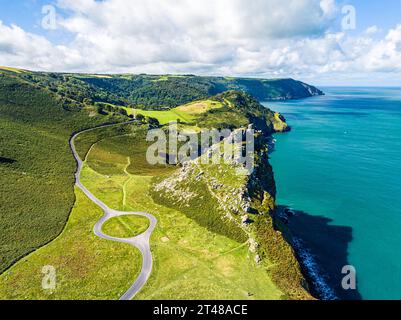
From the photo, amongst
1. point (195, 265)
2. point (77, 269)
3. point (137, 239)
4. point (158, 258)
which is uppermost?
point (137, 239)

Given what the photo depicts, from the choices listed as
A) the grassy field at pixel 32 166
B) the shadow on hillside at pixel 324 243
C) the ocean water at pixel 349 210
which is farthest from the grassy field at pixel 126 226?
the ocean water at pixel 349 210

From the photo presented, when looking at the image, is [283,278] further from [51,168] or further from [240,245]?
[51,168]

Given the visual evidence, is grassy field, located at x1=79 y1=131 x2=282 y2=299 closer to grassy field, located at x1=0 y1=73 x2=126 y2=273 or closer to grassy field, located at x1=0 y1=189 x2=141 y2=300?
grassy field, located at x1=0 y1=189 x2=141 y2=300

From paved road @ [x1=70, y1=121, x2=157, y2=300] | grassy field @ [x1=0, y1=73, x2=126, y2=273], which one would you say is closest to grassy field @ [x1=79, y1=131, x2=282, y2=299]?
Result: paved road @ [x1=70, y1=121, x2=157, y2=300]

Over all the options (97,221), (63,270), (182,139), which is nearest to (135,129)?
(182,139)

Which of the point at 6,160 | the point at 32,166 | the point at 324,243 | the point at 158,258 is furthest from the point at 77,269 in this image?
the point at 6,160

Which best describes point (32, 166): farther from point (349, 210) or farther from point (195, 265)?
point (349, 210)

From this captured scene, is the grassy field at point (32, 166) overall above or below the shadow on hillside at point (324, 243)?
above

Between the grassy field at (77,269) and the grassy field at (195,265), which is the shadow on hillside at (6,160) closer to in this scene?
the grassy field at (195,265)

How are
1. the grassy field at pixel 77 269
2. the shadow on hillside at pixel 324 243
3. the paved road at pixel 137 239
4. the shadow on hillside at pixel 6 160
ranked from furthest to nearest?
the shadow on hillside at pixel 6 160
the shadow on hillside at pixel 324 243
the paved road at pixel 137 239
the grassy field at pixel 77 269
